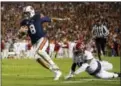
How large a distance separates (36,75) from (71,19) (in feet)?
1.61

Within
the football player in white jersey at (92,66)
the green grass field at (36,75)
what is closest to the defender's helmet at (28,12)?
the green grass field at (36,75)

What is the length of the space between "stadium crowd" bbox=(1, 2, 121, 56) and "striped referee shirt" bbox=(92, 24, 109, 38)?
0.03 metres

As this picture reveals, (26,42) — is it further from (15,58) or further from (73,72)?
(73,72)

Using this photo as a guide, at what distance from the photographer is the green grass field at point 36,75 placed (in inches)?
134

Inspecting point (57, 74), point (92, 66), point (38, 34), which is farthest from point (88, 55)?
point (38, 34)

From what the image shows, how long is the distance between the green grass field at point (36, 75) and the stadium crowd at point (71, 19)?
0.15 meters

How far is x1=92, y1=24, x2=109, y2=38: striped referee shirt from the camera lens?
3.49m

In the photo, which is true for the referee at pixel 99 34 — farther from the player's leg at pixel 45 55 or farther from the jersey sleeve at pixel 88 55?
the player's leg at pixel 45 55

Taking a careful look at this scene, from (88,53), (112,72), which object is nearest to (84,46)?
(88,53)

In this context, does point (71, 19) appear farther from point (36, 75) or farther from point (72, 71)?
point (36, 75)

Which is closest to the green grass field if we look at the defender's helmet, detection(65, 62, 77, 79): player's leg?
detection(65, 62, 77, 79): player's leg

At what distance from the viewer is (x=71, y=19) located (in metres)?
3.46

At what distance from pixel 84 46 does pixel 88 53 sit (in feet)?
0.20

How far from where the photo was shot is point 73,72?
350 cm
